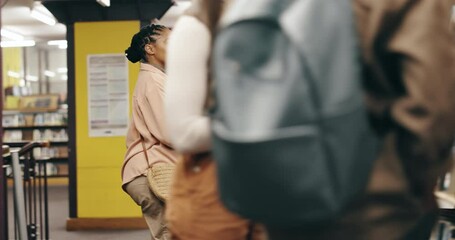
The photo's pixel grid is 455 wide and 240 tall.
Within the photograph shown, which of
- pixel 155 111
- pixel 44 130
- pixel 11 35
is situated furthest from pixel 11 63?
pixel 155 111

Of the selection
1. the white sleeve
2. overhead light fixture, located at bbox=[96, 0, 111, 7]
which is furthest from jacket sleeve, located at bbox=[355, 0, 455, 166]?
overhead light fixture, located at bbox=[96, 0, 111, 7]

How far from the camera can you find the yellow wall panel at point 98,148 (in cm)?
677

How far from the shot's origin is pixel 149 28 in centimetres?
319

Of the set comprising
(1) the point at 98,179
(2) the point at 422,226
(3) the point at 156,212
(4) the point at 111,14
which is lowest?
(1) the point at 98,179

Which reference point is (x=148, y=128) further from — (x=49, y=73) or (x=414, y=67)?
(x=49, y=73)

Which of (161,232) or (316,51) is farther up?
(316,51)

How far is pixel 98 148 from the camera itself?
6883 mm

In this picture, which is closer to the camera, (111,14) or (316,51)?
(316,51)

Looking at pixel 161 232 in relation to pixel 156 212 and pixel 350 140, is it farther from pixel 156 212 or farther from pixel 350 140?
pixel 350 140

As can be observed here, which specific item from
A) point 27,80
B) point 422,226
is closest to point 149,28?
point 422,226

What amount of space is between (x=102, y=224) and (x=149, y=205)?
4.11 meters

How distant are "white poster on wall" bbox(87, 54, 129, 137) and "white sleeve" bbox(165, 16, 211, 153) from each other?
5507 millimetres

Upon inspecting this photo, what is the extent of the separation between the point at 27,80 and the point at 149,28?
19.7 m

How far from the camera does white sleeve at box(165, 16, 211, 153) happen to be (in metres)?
1.34
